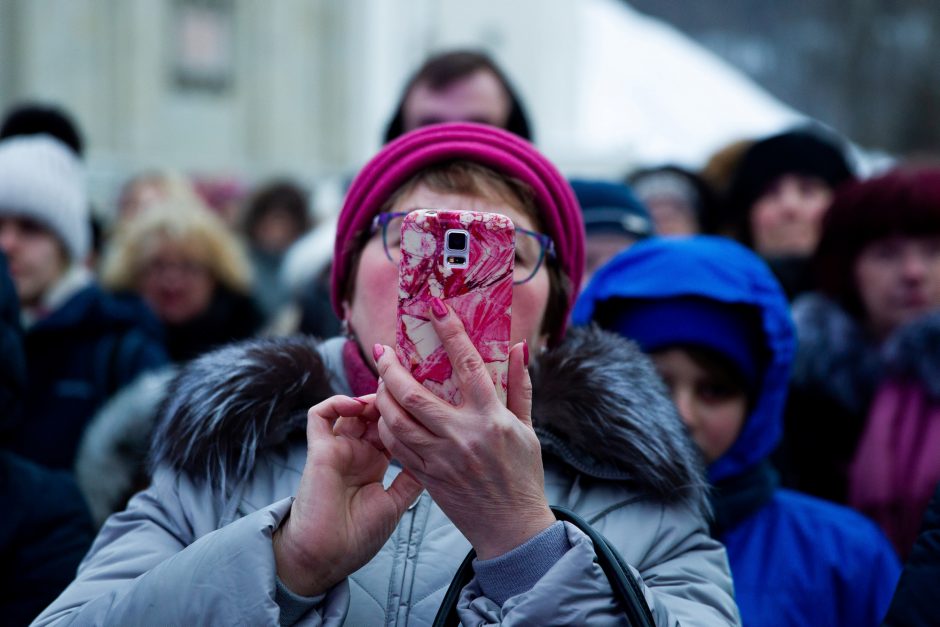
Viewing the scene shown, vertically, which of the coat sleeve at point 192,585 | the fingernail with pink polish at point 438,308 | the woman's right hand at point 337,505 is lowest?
the coat sleeve at point 192,585

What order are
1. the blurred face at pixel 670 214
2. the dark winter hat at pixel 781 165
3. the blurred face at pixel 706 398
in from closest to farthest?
the blurred face at pixel 706 398
the dark winter hat at pixel 781 165
the blurred face at pixel 670 214

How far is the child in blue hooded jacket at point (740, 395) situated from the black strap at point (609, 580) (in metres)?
0.87

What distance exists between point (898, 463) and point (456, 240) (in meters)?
1.93

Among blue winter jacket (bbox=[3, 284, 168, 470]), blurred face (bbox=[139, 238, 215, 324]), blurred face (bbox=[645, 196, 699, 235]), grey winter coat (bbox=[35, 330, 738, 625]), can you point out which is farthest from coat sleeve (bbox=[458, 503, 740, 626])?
blurred face (bbox=[139, 238, 215, 324])

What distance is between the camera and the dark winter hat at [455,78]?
9.57ft

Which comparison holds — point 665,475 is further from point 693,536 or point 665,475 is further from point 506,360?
point 506,360

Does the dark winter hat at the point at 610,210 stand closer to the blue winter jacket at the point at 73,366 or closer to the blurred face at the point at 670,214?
the blurred face at the point at 670,214

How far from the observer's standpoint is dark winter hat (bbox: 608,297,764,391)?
2.23 m

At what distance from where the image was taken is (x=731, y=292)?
223 cm

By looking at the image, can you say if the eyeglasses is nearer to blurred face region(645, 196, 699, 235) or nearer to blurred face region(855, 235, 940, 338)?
blurred face region(855, 235, 940, 338)

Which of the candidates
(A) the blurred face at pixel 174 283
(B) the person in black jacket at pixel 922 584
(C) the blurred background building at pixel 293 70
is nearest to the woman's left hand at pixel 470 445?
(B) the person in black jacket at pixel 922 584

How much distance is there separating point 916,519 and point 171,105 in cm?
1479

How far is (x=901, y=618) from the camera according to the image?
1508 millimetres

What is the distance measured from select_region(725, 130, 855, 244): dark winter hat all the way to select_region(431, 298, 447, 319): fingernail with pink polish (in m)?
3.18
